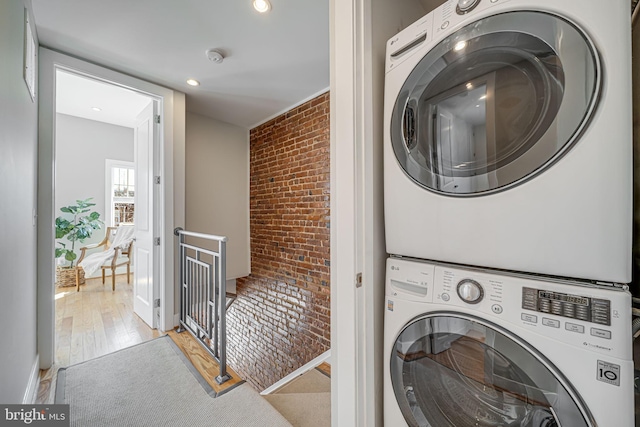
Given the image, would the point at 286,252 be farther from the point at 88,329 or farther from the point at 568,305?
the point at 568,305

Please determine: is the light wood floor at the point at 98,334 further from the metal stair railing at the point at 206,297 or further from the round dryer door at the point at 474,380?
the round dryer door at the point at 474,380

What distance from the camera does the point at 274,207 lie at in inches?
129

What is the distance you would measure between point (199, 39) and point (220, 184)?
74.6 inches

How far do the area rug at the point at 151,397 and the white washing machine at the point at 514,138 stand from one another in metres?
1.34

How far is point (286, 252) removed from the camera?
3105mm

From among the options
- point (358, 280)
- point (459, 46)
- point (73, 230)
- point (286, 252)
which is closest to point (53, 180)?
point (286, 252)

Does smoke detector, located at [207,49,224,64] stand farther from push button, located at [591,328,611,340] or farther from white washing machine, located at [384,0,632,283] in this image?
push button, located at [591,328,611,340]

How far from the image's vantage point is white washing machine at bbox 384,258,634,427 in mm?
569

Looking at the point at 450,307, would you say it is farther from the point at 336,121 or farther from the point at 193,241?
the point at 193,241

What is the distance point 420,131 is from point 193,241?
2948 millimetres

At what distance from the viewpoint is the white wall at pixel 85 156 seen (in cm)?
406

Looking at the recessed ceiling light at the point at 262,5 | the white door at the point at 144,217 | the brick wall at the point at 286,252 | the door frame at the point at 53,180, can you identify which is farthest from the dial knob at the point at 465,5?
the white door at the point at 144,217

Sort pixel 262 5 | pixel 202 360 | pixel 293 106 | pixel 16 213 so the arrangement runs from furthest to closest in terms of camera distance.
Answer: pixel 293 106
pixel 202 360
pixel 262 5
pixel 16 213

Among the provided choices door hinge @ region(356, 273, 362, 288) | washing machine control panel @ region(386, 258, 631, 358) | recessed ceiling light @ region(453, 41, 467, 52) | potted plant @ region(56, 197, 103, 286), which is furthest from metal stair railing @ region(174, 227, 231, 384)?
potted plant @ region(56, 197, 103, 286)
